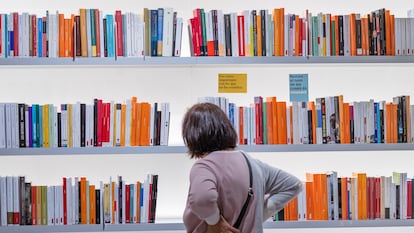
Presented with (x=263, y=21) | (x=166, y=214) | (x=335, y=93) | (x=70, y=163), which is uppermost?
(x=263, y=21)

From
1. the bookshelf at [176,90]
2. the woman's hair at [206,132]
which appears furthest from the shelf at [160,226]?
the woman's hair at [206,132]

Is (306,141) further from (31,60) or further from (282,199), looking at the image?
(31,60)

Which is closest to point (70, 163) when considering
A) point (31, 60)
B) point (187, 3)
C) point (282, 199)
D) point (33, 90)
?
point (33, 90)

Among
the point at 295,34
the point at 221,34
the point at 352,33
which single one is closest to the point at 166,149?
the point at 221,34

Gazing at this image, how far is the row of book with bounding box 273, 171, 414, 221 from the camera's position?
11.3 ft

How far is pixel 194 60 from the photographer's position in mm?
3354

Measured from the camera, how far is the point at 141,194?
3338 millimetres

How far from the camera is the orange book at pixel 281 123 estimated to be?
3426 millimetres

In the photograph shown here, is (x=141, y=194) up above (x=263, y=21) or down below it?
below

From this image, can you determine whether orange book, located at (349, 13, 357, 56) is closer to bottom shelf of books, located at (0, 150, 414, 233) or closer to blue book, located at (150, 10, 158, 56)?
bottom shelf of books, located at (0, 150, 414, 233)

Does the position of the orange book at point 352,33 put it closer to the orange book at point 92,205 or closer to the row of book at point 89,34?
the row of book at point 89,34

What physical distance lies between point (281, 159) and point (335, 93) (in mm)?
523

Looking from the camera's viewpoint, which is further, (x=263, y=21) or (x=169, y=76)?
(x=169, y=76)

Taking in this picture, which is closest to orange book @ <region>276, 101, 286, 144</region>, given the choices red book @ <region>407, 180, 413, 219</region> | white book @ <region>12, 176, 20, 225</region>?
red book @ <region>407, 180, 413, 219</region>
